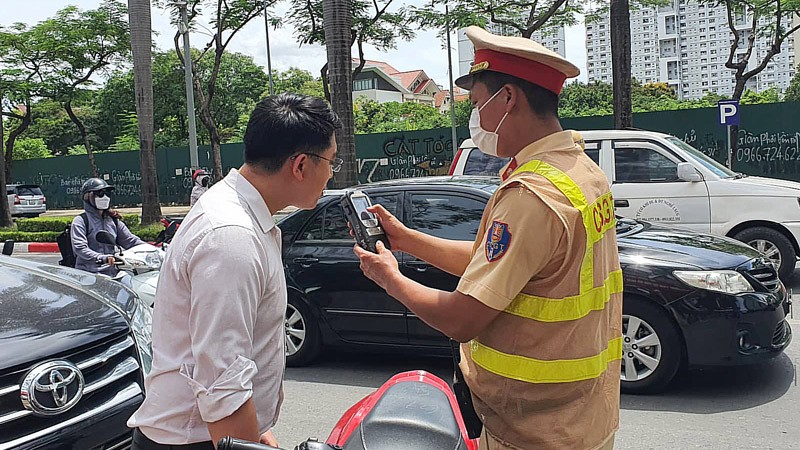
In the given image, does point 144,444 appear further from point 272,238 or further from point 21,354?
point 21,354

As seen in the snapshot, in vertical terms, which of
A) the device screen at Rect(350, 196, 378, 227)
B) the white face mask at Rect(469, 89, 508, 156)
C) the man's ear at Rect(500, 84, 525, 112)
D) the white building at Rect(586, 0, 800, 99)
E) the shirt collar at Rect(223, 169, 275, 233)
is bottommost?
the device screen at Rect(350, 196, 378, 227)

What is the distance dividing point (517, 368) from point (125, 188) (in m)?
32.1

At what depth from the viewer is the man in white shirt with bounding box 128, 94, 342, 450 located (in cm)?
172

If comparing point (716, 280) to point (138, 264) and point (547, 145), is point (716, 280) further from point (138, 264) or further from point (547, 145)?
point (138, 264)

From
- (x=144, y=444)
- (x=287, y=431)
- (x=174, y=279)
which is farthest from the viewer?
(x=287, y=431)

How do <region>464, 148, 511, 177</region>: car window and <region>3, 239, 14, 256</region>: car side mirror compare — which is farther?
<region>464, 148, 511, 177</region>: car window

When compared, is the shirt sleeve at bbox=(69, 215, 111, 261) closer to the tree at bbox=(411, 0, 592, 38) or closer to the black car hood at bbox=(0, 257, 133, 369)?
the black car hood at bbox=(0, 257, 133, 369)

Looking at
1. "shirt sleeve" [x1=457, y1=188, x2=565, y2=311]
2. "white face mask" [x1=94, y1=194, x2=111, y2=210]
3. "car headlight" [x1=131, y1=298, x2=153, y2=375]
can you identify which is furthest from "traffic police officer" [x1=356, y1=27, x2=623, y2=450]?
"white face mask" [x1=94, y1=194, x2=111, y2=210]

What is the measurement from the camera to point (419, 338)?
546 cm

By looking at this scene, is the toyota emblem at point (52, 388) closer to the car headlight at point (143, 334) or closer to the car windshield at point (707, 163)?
the car headlight at point (143, 334)

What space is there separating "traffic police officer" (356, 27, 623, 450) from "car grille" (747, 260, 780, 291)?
3469mm

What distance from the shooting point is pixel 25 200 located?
28.5 m

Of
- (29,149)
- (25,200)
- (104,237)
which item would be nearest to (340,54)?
(104,237)

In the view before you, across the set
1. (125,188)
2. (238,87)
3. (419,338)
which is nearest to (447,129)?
(125,188)
